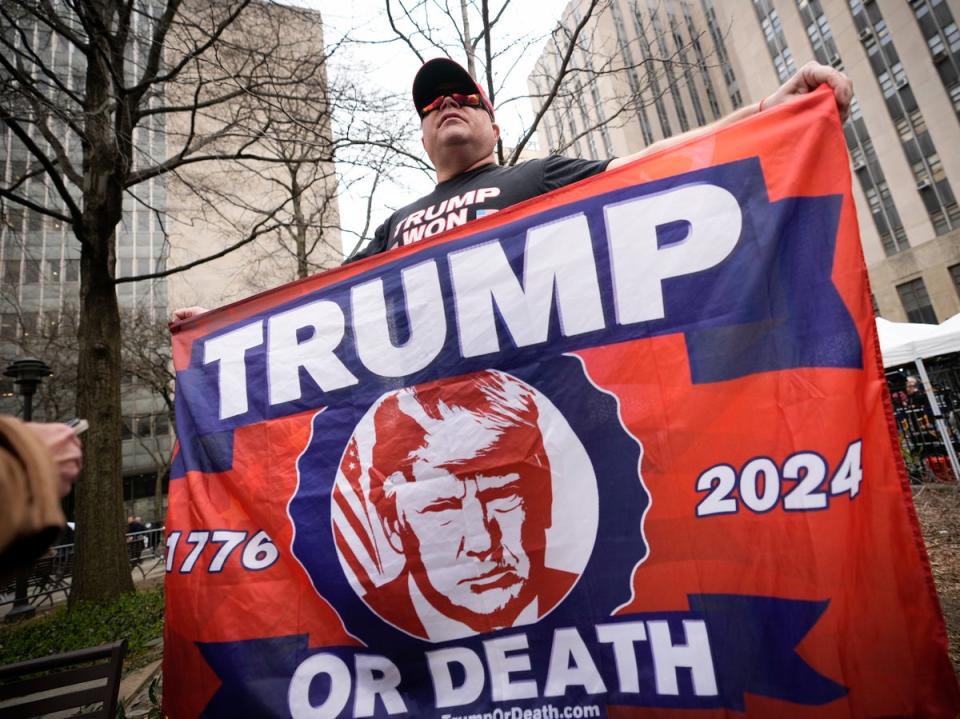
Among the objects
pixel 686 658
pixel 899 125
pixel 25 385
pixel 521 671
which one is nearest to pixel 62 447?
pixel 521 671

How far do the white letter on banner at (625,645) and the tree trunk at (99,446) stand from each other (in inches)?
279

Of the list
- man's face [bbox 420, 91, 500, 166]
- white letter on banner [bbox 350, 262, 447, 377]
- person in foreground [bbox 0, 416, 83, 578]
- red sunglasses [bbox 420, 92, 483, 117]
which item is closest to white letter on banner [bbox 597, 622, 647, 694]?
white letter on banner [bbox 350, 262, 447, 377]

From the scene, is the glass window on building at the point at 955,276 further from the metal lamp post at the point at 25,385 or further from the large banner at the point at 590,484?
the metal lamp post at the point at 25,385

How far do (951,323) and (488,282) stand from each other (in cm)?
1016

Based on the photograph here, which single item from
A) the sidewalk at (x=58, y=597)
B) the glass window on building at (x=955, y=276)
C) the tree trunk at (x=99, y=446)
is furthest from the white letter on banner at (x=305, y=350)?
the glass window on building at (x=955, y=276)

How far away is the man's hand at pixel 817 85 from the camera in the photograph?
1817 mm

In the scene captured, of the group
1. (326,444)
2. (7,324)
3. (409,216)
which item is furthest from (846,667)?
(7,324)

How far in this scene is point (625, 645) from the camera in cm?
162

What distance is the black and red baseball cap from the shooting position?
8.52ft

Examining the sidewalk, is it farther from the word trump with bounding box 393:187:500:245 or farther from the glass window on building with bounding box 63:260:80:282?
the glass window on building with bounding box 63:260:80:282

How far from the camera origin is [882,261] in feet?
83.9

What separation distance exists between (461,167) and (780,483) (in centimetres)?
205

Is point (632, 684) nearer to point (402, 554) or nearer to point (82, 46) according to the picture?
point (402, 554)

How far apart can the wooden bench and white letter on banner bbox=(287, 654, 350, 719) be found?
2.60 ft
